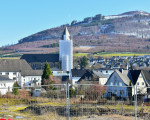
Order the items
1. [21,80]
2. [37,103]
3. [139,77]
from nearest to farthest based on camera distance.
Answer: [37,103] < [139,77] < [21,80]

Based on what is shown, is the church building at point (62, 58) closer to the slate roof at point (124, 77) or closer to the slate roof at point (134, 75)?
the slate roof at point (134, 75)

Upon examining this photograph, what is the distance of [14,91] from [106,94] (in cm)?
457

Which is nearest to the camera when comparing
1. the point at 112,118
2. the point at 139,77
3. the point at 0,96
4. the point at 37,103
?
the point at 112,118

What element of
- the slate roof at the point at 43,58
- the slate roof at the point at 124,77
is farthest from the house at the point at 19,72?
the slate roof at the point at 43,58

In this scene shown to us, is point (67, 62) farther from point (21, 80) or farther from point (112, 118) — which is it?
point (112, 118)

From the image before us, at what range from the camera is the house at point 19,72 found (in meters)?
61.6

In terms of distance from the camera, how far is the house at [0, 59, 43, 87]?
61.6 meters

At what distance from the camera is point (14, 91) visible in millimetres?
17156

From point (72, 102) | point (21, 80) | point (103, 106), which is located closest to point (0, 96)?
point (72, 102)

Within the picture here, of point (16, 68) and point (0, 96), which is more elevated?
point (16, 68)

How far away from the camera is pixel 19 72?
63.2 meters

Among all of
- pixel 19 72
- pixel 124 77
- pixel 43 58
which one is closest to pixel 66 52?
pixel 43 58

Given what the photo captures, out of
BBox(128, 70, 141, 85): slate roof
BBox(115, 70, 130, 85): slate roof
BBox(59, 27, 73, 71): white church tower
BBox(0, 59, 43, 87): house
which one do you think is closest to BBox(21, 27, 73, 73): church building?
BBox(59, 27, 73, 71): white church tower

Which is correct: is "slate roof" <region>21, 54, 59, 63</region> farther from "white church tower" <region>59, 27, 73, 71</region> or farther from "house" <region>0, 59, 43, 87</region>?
"house" <region>0, 59, 43, 87</region>
